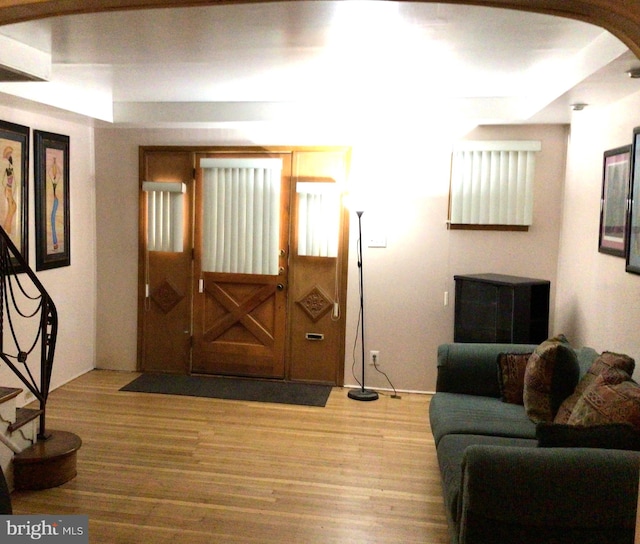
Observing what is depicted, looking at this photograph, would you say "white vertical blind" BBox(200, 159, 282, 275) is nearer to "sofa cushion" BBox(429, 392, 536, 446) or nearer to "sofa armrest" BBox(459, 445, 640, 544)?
"sofa cushion" BBox(429, 392, 536, 446)

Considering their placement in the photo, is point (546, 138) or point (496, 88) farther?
point (546, 138)

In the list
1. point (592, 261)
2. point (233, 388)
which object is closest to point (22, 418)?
point (233, 388)

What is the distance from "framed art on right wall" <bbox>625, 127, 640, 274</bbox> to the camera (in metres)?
3.45

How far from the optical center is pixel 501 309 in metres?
4.77

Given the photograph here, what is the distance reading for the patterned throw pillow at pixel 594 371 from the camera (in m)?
3.11

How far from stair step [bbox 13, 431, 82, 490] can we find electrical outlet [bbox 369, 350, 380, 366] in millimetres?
2737

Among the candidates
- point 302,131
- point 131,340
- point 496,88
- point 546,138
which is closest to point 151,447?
point 131,340

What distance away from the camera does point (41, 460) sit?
3.57 metres

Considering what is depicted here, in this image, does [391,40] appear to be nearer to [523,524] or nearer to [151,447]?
[523,524]

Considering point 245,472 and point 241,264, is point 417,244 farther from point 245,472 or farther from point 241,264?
point 245,472

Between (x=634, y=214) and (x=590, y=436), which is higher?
(x=634, y=214)

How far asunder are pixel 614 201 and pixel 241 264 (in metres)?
3.24

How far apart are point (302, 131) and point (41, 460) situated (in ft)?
11.2

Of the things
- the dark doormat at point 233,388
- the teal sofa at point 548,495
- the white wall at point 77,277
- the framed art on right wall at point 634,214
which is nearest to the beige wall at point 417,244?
the dark doormat at point 233,388
